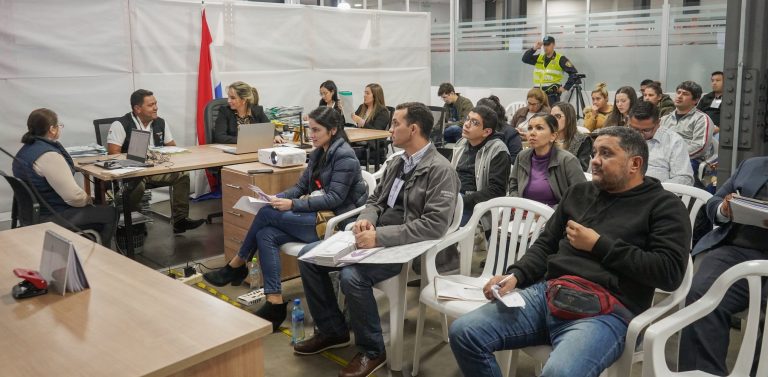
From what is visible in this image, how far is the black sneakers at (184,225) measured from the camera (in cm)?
538

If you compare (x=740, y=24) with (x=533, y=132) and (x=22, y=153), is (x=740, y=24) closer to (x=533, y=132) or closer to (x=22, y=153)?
(x=533, y=132)

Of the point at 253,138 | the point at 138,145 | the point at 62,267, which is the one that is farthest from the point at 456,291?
the point at 138,145

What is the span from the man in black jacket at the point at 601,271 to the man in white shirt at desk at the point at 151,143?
11.7 feet

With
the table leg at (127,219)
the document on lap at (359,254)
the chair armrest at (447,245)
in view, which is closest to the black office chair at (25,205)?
the table leg at (127,219)

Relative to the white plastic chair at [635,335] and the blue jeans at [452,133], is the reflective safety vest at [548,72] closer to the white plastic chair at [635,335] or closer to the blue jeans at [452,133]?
the blue jeans at [452,133]

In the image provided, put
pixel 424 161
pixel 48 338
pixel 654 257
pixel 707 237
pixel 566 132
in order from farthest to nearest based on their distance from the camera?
pixel 566 132, pixel 424 161, pixel 707 237, pixel 654 257, pixel 48 338

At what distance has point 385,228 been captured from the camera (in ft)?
9.76

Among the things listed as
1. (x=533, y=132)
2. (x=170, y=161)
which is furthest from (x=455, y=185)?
(x=170, y=161)

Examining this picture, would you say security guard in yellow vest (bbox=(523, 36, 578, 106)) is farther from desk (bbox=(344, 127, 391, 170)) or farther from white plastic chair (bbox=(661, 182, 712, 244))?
white plastic chair (bbox=(661, 182, 712, 244))

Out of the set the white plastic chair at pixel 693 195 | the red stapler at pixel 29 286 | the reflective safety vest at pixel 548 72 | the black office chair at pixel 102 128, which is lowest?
the red stapler at pixel 29 286

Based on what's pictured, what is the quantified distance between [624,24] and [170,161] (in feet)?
20.3

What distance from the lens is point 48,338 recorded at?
169 cm

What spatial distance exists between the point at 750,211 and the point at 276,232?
7.71 feet

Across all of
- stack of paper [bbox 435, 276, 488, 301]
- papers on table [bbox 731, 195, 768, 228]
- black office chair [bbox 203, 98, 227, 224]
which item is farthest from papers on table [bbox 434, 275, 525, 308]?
black office chair [bbox 203, 98, 227, 224]
